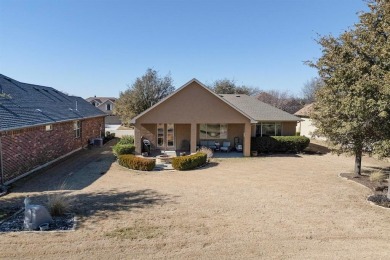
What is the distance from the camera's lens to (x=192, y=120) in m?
22.7

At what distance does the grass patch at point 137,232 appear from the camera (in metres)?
8.46

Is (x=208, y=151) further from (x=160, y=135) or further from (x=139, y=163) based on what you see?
(x=139, y=163)

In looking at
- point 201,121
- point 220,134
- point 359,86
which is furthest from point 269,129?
point 359,86

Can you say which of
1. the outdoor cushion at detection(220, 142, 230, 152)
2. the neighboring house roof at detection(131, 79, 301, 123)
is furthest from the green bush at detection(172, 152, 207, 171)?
the neighboring house roof at detection(131, 79, 301, 123)

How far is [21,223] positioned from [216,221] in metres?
6.37

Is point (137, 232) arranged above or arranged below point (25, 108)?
below

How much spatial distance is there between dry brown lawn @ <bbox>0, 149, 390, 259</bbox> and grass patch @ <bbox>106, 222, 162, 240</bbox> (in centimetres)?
3

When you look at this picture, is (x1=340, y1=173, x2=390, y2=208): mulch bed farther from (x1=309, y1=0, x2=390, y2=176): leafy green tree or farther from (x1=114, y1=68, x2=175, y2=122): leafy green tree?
(x1=114, y1=68, x2=175, y2=122): leafy green tree

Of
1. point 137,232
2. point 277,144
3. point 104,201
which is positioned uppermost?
point 277,144

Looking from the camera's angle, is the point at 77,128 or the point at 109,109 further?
the point at 109,109

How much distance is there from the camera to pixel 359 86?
11.7 metres

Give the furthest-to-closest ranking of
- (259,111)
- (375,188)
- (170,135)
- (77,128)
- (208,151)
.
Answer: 1. (259,111)
2. (77,128)
3. (170,135)
4. (208,151)
5. (375,188)

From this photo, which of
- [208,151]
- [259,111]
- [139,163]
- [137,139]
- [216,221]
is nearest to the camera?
[216,221]

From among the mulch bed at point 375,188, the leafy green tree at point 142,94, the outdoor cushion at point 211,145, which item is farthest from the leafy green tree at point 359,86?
the leafy green tree at point 142,94
